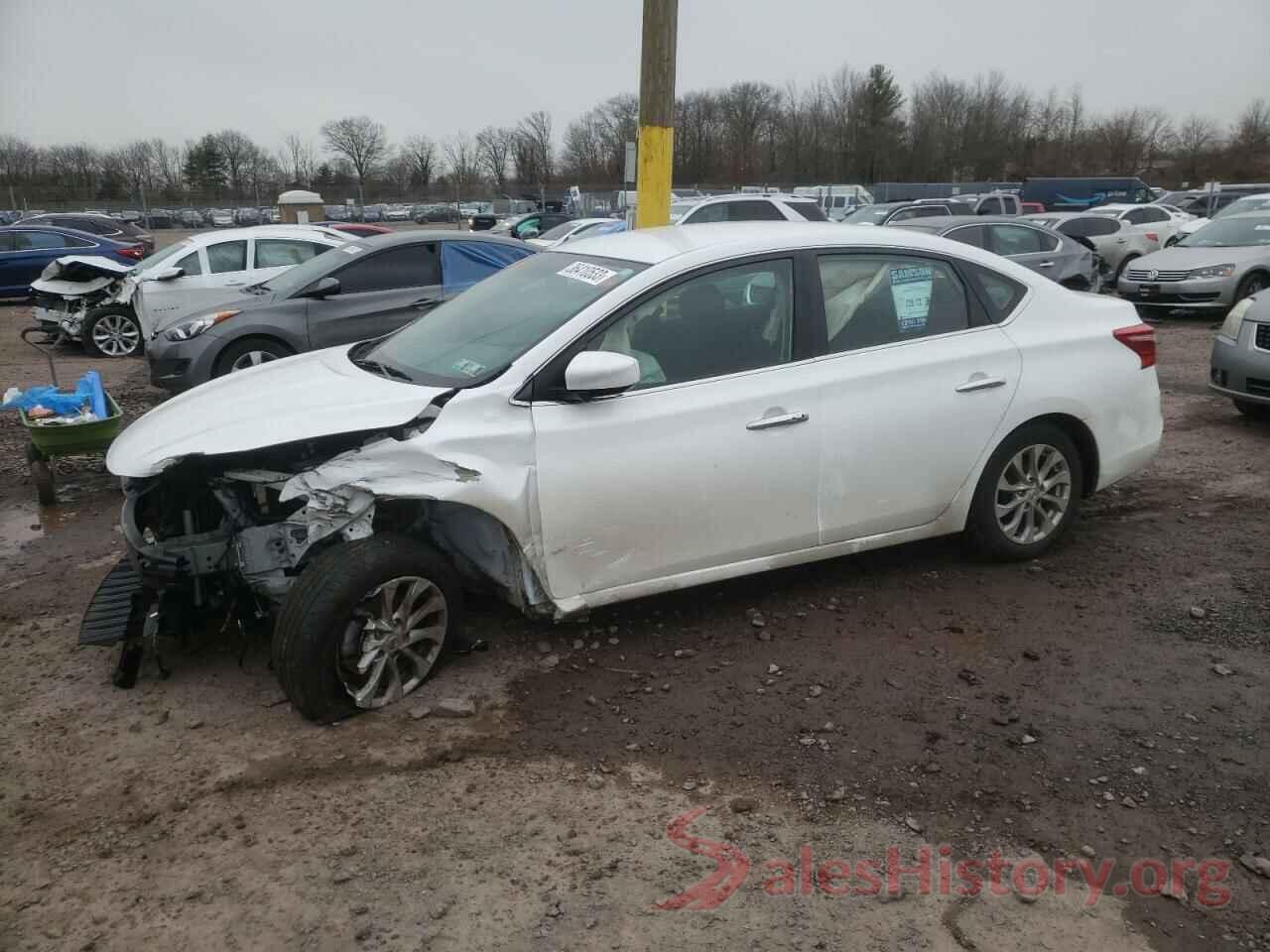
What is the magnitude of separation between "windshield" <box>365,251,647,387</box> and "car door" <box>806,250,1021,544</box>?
0.99 meters

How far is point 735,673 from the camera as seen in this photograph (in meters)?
3.92

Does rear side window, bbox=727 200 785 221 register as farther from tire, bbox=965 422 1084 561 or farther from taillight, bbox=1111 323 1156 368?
tire, bbox=965 422 1084 561

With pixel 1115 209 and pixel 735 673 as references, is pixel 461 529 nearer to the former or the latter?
pixel 735 673

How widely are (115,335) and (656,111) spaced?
29.2ft

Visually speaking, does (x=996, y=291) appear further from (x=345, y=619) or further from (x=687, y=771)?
(x=345, y=619)

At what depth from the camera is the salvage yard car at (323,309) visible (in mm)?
8531

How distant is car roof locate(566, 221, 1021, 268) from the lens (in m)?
4.17

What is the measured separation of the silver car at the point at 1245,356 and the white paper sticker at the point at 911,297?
4.32m

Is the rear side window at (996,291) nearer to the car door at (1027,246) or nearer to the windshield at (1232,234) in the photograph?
the car door at (1027,246)

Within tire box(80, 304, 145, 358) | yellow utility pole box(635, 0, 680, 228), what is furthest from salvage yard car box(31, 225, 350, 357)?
yellow utility pole box(635, 0, 680, 228)

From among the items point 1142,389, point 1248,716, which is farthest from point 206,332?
point 1248,716

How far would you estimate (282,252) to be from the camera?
12.1 meters

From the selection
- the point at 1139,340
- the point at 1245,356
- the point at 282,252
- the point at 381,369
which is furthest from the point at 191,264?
the point at 1245,356

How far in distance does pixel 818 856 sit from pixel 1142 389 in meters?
3.21
